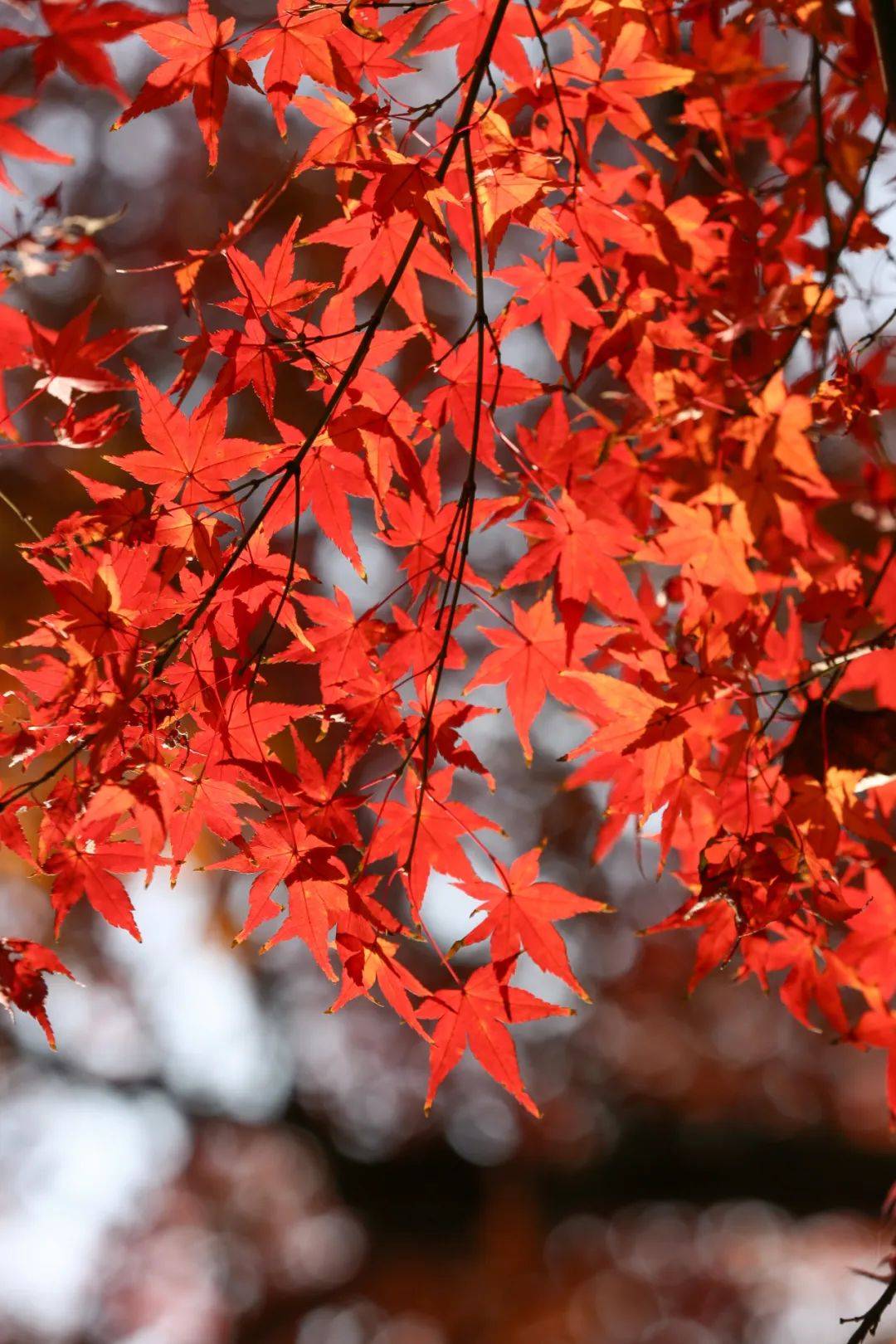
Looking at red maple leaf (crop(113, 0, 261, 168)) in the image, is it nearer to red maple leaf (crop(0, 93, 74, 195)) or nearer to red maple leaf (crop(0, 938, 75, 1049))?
red maple leaf (crop(0, 93, 74, 195))

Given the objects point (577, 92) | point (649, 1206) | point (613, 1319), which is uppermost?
point (577, 92)

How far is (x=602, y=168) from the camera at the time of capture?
153 centimetres

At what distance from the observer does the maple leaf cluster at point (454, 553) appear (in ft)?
3.66

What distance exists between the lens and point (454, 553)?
3.85ft

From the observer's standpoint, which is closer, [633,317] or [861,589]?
[633,317]

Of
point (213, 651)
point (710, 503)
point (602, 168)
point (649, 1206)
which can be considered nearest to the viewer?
point (213, 651)

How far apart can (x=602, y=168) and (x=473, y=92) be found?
497mm

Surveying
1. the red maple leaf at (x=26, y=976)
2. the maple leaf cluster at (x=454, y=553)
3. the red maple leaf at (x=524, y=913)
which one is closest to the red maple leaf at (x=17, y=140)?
the maple leaf cluster at (x=454, y=553)

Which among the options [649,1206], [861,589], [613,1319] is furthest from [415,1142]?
[861,589]

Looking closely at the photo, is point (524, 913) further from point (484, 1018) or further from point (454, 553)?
point (454, 553)

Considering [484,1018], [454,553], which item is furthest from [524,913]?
[454,553]

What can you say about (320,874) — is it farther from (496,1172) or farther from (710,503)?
(496,1172)

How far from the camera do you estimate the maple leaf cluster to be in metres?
1.12

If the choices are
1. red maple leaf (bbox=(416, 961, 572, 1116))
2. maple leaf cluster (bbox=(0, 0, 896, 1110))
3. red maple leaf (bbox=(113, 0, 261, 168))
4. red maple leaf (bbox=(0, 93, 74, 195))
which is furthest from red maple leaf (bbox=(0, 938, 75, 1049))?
red maple leaf (bbox=(113, 0, 261, 168))
